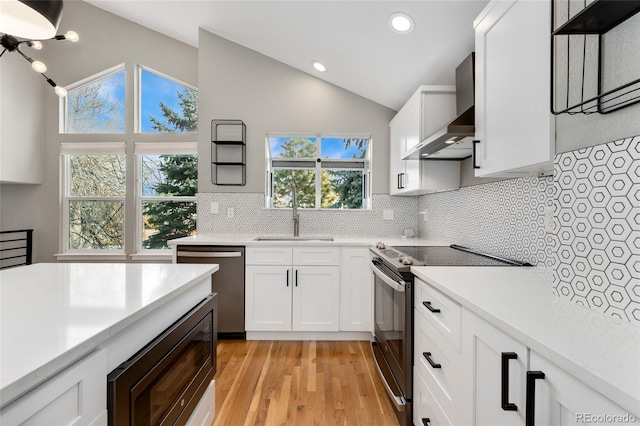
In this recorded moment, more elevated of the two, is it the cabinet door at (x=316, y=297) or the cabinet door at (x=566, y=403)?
the cabinet door at (x=566, y=403)

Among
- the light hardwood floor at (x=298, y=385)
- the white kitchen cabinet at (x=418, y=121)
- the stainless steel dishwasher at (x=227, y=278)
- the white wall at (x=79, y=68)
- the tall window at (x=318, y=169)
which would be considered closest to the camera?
the light hardwood floor at (x=298, y=385)

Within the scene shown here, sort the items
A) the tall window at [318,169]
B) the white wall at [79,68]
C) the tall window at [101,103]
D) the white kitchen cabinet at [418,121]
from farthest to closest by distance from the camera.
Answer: the tall window at [101,103], the white wall at [79,68], the tall window at [318,169], the white kitchen cabinet at [418,121]

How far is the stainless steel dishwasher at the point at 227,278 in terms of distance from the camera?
8.92 ft

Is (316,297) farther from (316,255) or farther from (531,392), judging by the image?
(531,392)

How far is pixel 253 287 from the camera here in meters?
2.73

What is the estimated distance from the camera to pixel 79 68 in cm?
384

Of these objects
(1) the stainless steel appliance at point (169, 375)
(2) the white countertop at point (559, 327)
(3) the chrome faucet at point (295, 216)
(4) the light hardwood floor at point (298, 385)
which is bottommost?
(4) the light hardwood floor at point (298, 385)

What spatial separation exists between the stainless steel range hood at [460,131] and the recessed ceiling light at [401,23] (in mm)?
455

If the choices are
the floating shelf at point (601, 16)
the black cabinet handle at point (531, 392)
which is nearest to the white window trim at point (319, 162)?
the floating shelf at point (601, 16)

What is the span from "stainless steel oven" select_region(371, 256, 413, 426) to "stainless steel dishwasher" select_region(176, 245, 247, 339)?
4.32 ft

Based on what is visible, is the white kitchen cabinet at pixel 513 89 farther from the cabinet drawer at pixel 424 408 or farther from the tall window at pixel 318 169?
the tall window at pixel 318 169

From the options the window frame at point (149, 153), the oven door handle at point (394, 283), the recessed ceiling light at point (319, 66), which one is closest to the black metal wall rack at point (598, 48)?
the oven door handle at point (394, 283)

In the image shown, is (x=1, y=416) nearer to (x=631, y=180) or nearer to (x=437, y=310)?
(x=437, y=310)

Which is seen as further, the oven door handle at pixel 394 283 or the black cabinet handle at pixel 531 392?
the oven door handle at pixel 394 283
